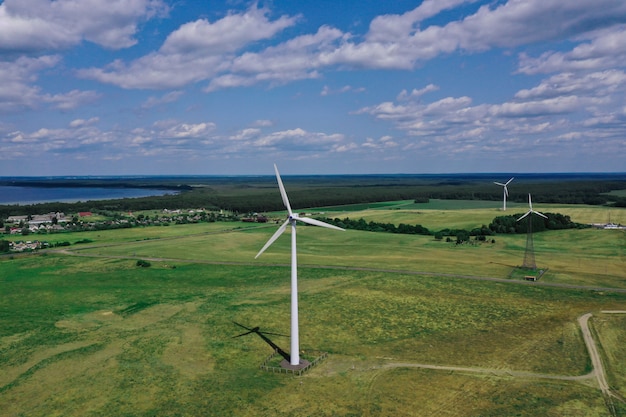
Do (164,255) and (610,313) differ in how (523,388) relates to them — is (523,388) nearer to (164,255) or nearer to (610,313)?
(610,313)

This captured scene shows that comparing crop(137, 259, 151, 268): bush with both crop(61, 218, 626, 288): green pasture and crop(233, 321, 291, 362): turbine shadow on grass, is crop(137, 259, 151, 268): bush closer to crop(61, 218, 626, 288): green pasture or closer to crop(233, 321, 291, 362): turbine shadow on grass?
crop(61, 218, 626, 288): green pasture

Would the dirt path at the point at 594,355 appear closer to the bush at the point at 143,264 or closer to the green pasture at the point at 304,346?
the green pasture at the point at 304,346

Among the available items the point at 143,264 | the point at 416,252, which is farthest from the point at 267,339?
the point at 416,252

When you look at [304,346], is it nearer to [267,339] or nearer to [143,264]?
[267,339]

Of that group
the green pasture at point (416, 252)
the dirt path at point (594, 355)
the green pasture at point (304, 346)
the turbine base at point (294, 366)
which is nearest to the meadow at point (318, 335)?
the green pasture at point (304, 346)

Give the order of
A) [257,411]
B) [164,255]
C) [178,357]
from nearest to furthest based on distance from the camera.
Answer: [257,411] → [178,357] → [164,255]

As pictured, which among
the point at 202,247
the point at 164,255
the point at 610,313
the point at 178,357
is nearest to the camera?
the point at 178,357

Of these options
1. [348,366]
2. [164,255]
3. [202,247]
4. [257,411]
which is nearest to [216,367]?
[257,411]
